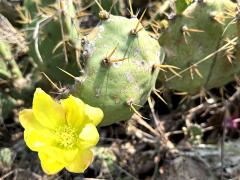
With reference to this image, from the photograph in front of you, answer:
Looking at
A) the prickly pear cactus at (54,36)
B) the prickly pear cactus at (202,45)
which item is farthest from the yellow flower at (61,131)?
the prickly pear cactus at (202,45)

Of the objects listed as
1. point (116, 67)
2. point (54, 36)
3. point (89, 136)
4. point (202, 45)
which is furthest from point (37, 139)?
point (202, 45)

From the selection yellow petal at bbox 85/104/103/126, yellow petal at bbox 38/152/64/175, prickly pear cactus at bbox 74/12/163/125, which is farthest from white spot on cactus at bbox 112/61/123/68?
yellow petal at bbox 38/152/64/175

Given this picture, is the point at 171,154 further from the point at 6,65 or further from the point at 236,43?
the point at 6,65

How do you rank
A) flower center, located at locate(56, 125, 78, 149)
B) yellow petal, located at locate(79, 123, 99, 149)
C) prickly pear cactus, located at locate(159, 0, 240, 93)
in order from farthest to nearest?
1. prickly pear cactus, located at locate(159, 0, 240, 93)
2. flower center, located at locate(56, 125, 78, 149)
3. yellow petal, located at locate(79, 123, 99, 149)

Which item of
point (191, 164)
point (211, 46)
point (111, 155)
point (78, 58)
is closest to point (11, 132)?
point (111, 155)

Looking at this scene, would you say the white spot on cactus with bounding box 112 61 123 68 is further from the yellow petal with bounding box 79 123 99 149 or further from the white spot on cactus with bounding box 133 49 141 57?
the yellow petal with bounding box 79 123 99 149
